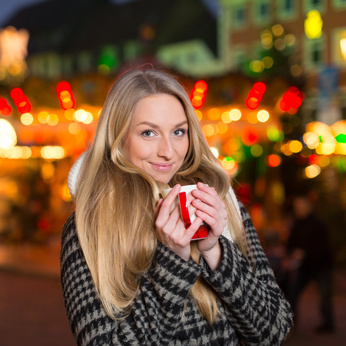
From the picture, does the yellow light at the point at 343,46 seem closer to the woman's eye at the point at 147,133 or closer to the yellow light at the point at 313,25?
the yellow light at the point at 313,25

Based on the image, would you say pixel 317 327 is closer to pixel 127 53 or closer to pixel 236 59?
pixel 236 59

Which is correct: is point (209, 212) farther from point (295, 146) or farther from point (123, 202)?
point (295, 146)

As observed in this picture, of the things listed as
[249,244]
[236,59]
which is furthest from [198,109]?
[236,59]

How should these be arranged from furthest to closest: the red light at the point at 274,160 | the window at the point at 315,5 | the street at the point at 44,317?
the window at the point at 315,5 < the red light at the point at 274,160 < the street at the point at 44,317

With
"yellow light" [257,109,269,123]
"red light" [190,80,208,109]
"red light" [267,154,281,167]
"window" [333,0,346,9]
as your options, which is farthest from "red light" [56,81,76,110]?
"window" [333,0,346,9]

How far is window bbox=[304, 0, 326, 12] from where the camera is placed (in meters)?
21.2

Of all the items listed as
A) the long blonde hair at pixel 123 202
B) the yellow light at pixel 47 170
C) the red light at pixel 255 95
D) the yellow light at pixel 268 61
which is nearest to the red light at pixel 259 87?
the red light at pixel 255 95

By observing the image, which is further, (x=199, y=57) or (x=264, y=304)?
(x=199, y=57)

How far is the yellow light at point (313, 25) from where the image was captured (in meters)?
20.6

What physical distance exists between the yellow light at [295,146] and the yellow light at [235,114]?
3.91m

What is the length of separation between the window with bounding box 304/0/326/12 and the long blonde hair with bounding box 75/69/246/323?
21375 mm

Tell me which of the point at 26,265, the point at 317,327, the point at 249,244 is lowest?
the point at 317,327

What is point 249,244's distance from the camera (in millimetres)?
1933

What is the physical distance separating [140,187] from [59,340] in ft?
15.4
